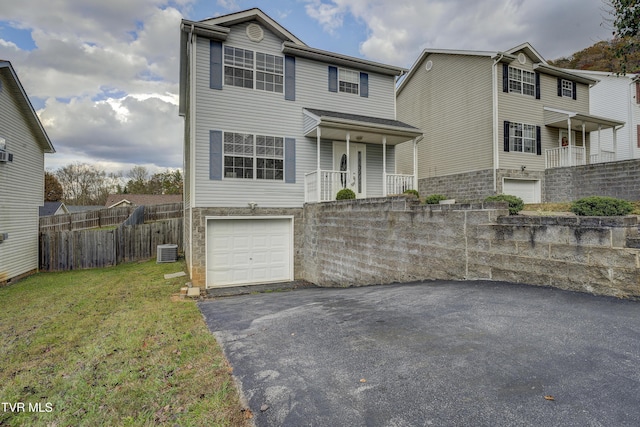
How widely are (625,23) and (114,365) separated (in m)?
13.8

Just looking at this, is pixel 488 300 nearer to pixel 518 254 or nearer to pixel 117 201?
pixel 518 254

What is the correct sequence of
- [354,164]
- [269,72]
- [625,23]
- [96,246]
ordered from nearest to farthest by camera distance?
[625,23]
[269,72]
[354,164]
[96,246]

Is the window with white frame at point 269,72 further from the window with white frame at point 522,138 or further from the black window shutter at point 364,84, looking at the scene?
the window with white frame at point 522,138

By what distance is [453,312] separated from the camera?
156 inches

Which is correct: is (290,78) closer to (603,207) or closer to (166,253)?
(166,253)

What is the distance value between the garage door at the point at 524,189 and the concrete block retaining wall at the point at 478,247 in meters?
9.06

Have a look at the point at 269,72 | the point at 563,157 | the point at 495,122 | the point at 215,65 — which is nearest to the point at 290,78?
the point at 269,72

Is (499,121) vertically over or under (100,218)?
over

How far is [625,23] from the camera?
338 inches

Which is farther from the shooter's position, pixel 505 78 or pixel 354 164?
pixel 505 78

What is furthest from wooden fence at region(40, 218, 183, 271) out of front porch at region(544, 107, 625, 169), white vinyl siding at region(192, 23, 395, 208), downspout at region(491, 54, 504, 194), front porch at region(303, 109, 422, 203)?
front porch at region(544, 107, 625, 169)

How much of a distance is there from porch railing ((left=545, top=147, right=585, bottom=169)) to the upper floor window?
12.5 metres

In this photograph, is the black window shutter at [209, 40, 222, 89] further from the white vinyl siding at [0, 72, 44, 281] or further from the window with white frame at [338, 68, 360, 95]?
the white vinyl siding at [0, 72, 44, 281]

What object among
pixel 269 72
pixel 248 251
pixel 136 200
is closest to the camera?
pixel 248 251
